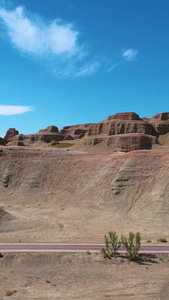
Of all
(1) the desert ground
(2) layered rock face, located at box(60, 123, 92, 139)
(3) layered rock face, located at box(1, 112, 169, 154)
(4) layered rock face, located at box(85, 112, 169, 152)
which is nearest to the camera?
(1) the desert ground

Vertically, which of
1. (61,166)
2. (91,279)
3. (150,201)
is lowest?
(91,279)

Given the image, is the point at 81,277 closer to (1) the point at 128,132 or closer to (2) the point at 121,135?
(2) the point at 121,135

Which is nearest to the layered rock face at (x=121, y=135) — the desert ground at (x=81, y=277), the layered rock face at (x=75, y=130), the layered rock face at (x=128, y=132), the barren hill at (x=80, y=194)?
the layered rock face at (x=128, y=132)

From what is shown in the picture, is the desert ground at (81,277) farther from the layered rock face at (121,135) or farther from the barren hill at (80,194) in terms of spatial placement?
the layered rock face at (121,135)

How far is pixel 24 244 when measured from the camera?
20031mm

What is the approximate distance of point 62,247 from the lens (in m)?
19.0

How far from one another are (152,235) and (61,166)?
2402cm

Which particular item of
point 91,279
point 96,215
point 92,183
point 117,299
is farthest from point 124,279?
point 92,183

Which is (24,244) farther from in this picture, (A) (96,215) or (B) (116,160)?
(B) (116,160)

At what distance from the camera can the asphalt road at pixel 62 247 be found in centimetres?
1808

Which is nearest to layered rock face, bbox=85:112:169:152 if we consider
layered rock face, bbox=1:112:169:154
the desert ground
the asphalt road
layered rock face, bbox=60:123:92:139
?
layered rock face, bbox=1:112:169:154

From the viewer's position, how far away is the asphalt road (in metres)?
18.1

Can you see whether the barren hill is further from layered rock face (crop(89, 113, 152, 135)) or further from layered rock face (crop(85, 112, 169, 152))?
layered rock face (crop(89, 113, 152, 135))

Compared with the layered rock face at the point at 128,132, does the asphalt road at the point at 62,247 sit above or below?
below
